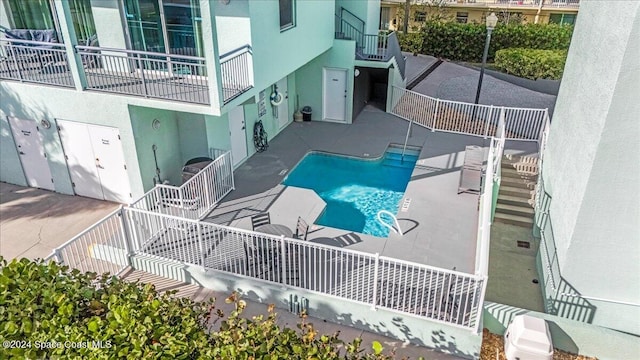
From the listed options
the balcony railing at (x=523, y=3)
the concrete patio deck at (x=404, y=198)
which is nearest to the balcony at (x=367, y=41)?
the concrete patio deck at (x=404, y=198)

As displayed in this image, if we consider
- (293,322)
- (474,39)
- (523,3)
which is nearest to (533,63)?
(474,39)

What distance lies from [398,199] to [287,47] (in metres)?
5.88

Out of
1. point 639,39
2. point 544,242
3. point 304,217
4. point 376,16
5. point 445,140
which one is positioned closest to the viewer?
point 639,39

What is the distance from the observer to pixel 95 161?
39.5 feet

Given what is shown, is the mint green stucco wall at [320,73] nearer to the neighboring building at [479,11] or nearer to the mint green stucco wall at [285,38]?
the mint green stucco wall at [285,38]

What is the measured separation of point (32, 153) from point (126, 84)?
12.9ft

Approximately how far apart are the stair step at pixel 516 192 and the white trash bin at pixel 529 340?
21.7 feet

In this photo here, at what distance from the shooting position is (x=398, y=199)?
44.1 feet

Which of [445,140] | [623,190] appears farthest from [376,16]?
[623,190]

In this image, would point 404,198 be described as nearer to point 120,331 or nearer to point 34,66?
point 120,331

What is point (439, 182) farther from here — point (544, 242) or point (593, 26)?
point (593, 26)

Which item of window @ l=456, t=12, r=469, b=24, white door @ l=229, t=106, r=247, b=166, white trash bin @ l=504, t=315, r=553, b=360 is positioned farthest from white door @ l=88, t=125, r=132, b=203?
window @ l=456, t=12, r=469, b=24

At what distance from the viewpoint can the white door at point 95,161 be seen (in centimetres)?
1162

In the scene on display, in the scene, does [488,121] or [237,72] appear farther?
[488,121]
